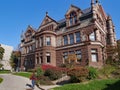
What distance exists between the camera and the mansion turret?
36.1m

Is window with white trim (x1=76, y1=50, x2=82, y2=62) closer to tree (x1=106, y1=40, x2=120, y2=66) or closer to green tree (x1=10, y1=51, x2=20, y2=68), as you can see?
tree (x1=106, y1=40, x2=120, y2=66)

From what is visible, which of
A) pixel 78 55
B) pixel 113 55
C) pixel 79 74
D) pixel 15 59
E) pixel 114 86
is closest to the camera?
pixel 114 86

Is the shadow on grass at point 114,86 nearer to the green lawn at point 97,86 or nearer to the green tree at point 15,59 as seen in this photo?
the green lawn at point 97,86

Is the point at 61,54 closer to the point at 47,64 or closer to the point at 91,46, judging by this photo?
the point at 47,64

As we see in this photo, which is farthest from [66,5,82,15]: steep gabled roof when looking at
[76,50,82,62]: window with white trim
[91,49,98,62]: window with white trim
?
[91,49,98,62]: window with white trim

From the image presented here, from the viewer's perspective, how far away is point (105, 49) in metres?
37.6

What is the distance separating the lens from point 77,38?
38.9 meters

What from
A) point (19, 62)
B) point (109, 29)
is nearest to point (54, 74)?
point (109, 29)

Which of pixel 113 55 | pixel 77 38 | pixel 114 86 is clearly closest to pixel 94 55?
pixel 113 55

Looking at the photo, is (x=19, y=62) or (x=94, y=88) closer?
(x=94, y=88)

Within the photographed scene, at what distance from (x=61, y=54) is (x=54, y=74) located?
12658mm

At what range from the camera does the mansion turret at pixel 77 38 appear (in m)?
36.1

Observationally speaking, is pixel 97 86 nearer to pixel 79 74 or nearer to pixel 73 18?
→ pixel 79 74

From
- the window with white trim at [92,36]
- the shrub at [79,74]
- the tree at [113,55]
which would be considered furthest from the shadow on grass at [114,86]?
the window with white trim at [92,36]
